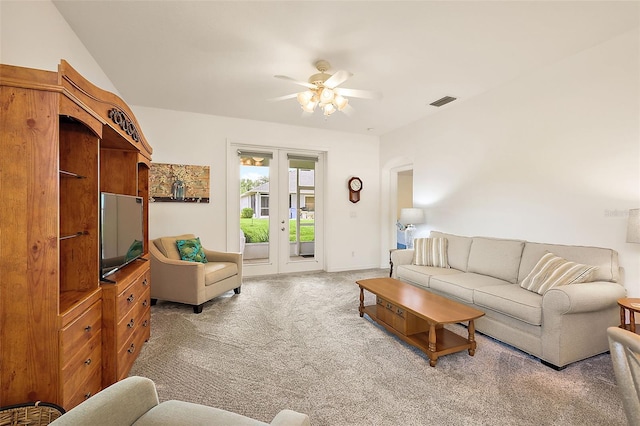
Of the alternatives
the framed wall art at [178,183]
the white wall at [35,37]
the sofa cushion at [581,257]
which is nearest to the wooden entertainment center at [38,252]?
the white wall at [35,37]

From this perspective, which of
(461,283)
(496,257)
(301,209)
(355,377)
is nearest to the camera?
(355,377)

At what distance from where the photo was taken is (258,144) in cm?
503

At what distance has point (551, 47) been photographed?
2697 millimetres

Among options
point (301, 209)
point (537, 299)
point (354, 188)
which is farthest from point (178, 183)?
point (537, 299)

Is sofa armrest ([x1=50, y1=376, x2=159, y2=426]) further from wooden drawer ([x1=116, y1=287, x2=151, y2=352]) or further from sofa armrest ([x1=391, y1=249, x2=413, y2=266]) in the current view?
sofa armrest ([x1=391, y1=249, x2=413, y2=266])

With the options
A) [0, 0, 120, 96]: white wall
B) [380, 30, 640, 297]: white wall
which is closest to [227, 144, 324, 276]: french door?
[380, 30, 640, 297]: white wall

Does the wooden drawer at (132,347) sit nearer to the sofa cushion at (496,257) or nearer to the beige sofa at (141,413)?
the beige sofa at (141,413)

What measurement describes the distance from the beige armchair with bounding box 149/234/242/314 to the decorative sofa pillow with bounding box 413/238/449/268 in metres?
2.64

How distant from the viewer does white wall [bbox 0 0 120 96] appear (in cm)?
167

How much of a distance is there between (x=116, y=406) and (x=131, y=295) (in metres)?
1.40

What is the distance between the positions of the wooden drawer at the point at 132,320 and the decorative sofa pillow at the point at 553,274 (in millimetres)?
3395

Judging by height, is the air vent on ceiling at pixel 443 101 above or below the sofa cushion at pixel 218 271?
above

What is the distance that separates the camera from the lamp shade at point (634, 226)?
7.10 feet

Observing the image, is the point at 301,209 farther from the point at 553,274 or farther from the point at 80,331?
the point at 80,331
